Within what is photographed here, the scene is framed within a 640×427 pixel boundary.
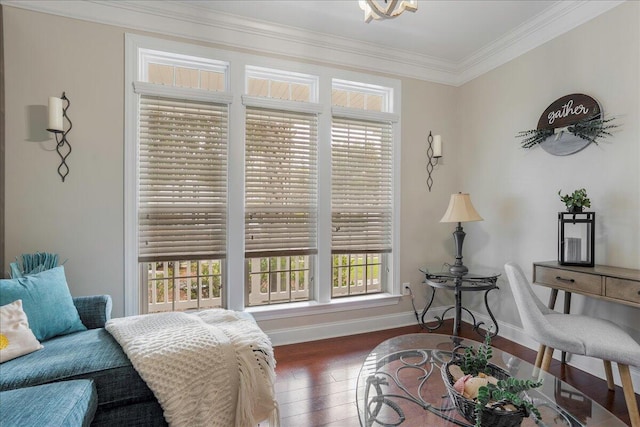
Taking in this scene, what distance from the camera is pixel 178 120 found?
8.36 feet

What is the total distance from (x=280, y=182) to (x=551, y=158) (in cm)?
229

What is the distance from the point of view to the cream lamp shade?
2.74 meters

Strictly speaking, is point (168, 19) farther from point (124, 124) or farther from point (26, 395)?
point (26, 395)

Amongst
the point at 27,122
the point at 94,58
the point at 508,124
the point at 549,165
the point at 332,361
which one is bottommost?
the point at 332,361

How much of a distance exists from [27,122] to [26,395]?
187cm

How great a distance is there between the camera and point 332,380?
7.34 feet

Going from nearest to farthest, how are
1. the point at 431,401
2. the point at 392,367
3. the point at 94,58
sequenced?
the point at 431,401
the point at 392,367
the point at 94,58

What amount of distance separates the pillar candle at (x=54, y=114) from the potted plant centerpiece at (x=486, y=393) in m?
2.73

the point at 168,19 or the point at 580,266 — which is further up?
the point at 168,19

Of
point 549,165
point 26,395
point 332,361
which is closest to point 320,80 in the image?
point 549,165

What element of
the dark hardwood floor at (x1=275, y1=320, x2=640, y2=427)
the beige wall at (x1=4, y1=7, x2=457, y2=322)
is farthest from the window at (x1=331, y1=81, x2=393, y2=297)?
the beige wall at (x1=4, y1=7, x2=457, y2=322)

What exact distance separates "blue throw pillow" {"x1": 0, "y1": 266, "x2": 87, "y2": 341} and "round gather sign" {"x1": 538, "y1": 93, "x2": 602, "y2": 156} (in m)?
3.58

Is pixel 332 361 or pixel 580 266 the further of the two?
pixel 332 361

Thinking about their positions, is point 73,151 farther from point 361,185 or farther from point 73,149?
point 361,185
